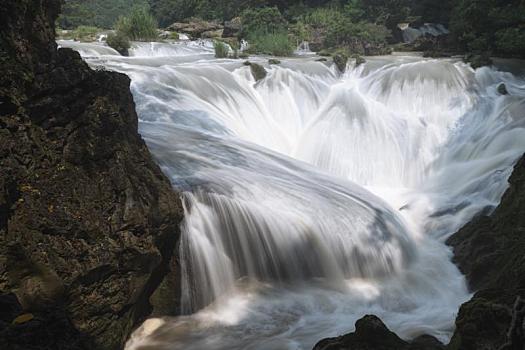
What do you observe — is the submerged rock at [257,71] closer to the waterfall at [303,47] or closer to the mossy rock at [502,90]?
the mossy rock at [502,90]

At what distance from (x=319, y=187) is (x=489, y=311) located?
4.38 meters

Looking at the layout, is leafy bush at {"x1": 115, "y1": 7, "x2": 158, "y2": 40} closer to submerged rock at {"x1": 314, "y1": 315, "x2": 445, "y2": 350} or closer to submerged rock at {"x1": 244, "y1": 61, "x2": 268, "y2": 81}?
submerged rock at {"x1": 244, "y1": 61, "x2": 268, "y2": 81}

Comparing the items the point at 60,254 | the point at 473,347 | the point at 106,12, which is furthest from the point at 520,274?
the point at 106,12

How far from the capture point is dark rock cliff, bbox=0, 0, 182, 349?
3527mm

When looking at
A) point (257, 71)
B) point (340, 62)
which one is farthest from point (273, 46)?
point (257, 71)

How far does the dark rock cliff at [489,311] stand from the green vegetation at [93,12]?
1932 inches

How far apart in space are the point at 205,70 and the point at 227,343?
8.81m

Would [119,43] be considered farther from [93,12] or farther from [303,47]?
[93,12]

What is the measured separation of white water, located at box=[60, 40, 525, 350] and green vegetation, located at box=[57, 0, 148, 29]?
139 ft

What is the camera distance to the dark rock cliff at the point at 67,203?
353 centimetres

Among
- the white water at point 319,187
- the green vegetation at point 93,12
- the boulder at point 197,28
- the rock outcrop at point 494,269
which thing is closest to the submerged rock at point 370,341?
the rock outcrop at point 494,269

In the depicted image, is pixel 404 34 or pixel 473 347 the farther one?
pixel 404 34

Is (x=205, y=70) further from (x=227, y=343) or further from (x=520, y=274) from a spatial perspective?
(x=520, y=274)

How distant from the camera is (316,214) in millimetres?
6391
